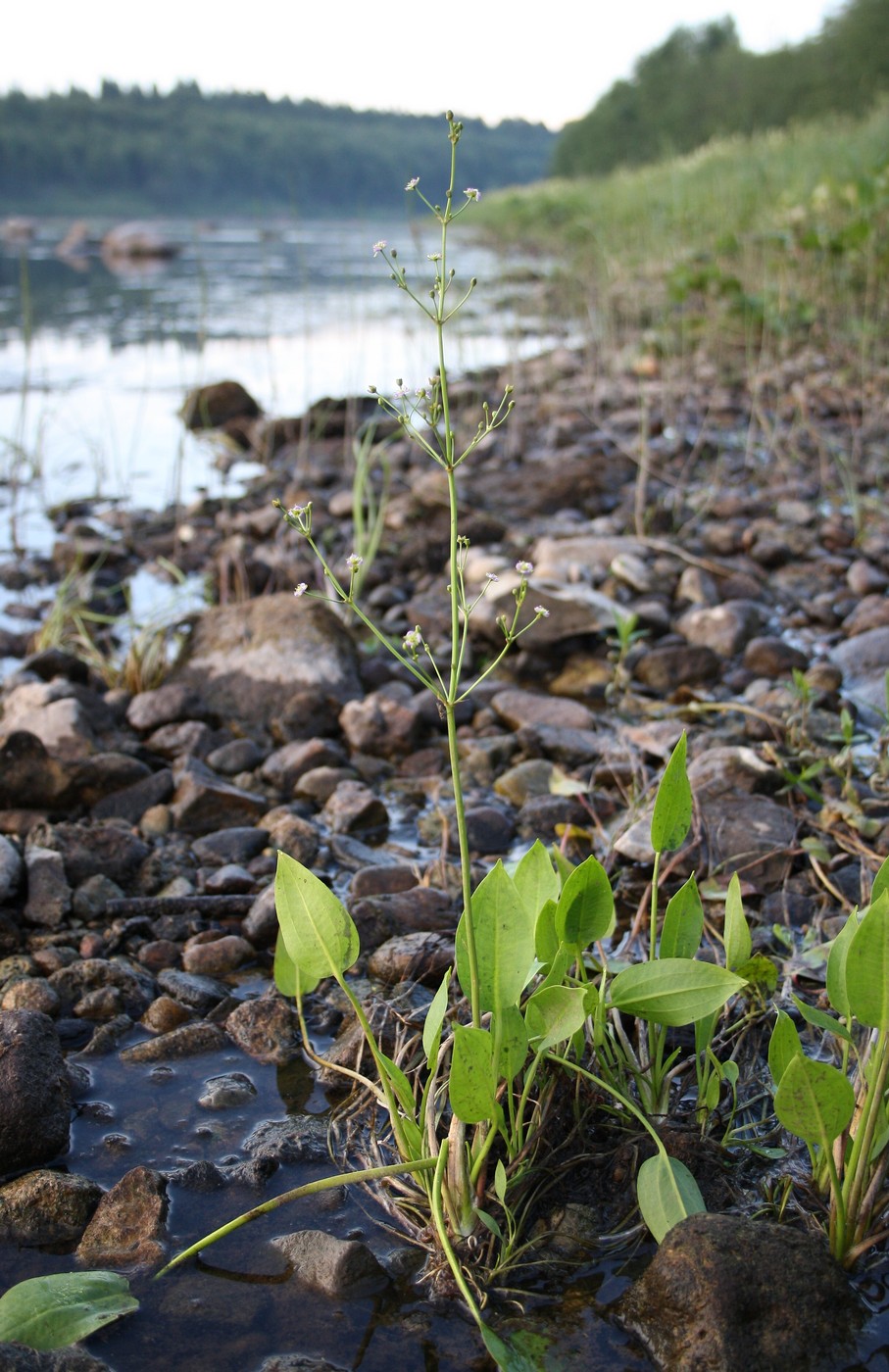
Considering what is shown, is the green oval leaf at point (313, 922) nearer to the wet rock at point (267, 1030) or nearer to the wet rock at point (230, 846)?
the wet rock at point (267, 1030)

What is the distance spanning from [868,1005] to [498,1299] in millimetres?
585

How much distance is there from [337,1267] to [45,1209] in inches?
16.7

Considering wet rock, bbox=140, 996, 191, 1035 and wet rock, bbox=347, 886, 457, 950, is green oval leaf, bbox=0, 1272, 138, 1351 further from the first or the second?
wet rock, bbox=347, 886, 457, 950

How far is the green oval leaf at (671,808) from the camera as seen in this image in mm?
1502

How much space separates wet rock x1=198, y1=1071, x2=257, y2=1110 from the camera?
1724 millimetres

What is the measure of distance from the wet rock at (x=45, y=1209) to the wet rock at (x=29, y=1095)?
0.22 ft

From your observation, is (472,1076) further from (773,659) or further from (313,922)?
(773,659)

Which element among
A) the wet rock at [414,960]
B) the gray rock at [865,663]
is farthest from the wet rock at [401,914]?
the gray rock at [865,663]

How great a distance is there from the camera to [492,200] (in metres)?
32.1

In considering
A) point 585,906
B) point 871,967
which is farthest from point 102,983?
point 871,967

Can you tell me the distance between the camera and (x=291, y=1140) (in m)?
1.63

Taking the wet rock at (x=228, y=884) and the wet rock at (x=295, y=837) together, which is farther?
the wet rock at (x=295, y=837)

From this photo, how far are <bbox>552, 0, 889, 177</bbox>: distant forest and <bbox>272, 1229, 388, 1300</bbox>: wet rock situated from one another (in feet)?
60.6

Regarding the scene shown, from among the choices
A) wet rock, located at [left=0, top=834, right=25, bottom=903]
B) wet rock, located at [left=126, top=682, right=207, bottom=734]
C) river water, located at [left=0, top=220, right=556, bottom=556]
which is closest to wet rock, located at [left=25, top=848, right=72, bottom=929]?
wet rock, located at [left=0, top=834, right=25, bottom=903]
